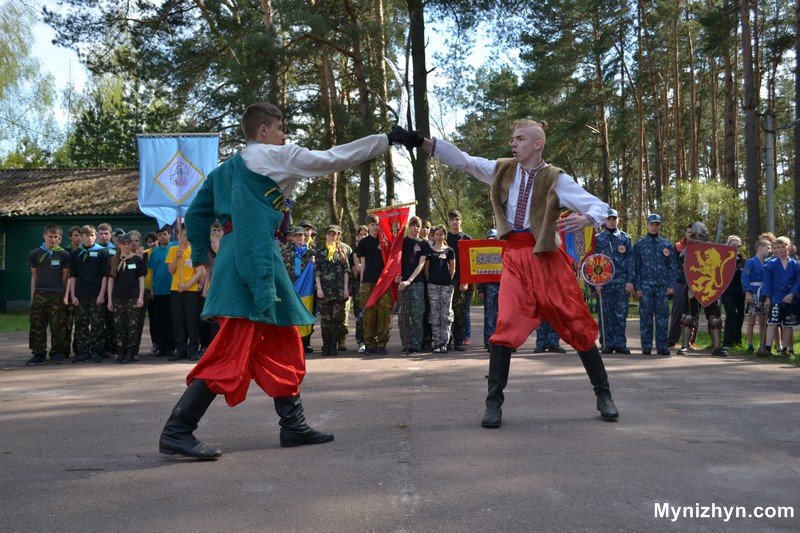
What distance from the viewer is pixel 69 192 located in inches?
1387

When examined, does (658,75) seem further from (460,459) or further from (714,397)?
(460,459)

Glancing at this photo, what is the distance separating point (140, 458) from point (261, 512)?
1.58m

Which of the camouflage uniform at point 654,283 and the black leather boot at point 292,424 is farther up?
the camouflage uniform at point 654,283

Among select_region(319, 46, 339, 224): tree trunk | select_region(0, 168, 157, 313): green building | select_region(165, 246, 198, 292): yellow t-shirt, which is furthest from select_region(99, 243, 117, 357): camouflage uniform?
select_region(0, 168, 157, 313): green building

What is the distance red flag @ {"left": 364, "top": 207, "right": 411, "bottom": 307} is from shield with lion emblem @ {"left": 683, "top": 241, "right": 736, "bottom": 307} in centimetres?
436

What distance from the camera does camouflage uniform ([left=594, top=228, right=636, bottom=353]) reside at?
12539mm

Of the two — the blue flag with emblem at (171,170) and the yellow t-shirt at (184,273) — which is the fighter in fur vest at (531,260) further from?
the blue flag with emblem at (171,170)

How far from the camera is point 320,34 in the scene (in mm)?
24609

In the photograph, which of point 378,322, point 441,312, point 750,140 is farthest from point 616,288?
point 750,140

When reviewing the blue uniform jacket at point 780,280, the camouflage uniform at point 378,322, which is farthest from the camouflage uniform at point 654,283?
the camouflage uniform at point 378,322

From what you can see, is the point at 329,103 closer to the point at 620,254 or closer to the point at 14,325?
the point at 14,325

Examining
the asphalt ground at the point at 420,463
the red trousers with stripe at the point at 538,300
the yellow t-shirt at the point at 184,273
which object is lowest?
the asphalt ground at the point at 420,463

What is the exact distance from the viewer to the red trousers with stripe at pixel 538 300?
6051 millimetres

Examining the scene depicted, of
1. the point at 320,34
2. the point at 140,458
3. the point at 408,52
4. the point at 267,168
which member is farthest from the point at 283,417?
the point at 320,34
